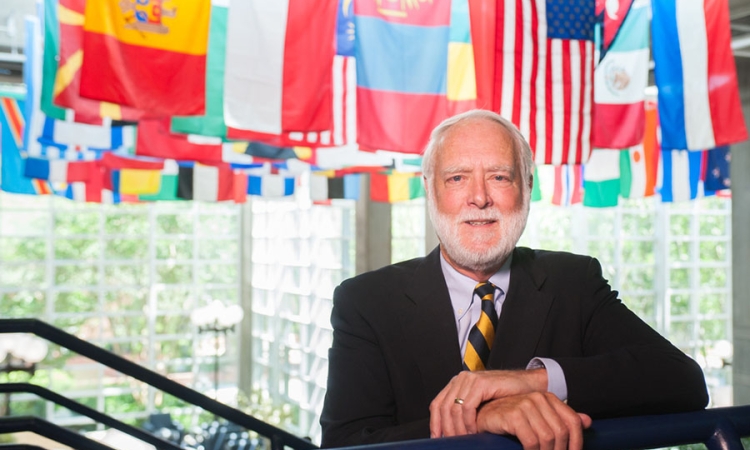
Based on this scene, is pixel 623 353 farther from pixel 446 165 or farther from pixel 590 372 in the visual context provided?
pixel 446 165

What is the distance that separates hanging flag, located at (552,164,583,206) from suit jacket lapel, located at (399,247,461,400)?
7289 mm

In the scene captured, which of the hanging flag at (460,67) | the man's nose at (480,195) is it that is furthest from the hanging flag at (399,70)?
the man's nose at (480,195)

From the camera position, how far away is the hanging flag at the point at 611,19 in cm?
542

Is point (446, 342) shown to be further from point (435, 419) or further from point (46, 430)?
point (46, 430)

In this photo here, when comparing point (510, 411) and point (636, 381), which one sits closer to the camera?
point (510, 411)

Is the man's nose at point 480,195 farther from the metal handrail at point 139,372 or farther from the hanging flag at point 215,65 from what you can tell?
the hanging flag at point 215,65

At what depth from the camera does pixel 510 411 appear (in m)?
1.13

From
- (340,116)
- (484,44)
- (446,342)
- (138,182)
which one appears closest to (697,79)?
(484,44)

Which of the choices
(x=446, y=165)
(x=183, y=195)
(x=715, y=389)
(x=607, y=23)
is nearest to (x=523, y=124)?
(x=607, y=23)

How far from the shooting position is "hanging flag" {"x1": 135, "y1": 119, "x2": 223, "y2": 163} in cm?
629

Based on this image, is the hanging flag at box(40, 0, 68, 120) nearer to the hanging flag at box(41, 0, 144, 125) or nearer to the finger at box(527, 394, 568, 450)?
the hanging flag at box(41, 0, 144, 125)

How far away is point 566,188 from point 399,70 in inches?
181

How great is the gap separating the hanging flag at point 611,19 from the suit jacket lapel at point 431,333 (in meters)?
4.05

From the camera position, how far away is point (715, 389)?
473 inches
